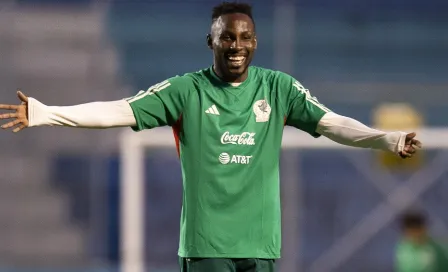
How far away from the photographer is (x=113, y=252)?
1111 cm

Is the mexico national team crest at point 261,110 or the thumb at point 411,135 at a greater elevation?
the mexico national team crest at point 261,110

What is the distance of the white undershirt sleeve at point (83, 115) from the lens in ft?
13.7

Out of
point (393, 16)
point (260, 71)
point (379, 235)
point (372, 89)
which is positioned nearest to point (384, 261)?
point (379, 235)

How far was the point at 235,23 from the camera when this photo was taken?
14.1 ft

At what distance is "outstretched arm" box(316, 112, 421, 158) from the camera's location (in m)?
4.28

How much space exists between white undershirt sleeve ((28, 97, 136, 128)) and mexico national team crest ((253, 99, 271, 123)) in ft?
1.56

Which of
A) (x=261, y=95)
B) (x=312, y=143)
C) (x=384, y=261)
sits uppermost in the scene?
(x=261, y=95)

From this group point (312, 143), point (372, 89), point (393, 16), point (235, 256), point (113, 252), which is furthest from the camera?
point (393, 16)

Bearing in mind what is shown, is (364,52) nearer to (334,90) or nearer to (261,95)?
(334,90)

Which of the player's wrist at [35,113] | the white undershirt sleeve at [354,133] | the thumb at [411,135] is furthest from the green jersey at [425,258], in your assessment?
the player's wrist at [35,113]

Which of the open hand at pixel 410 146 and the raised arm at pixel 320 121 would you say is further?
the raised arm at pixel 320 121

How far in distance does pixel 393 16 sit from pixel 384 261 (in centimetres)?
279

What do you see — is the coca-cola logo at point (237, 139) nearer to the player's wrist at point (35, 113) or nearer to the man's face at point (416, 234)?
the player's wrist at point (35, 113)

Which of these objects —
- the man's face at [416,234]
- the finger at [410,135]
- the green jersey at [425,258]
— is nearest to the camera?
the finger at [410,135]
